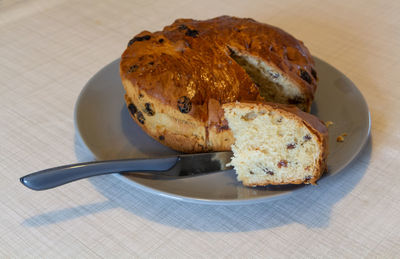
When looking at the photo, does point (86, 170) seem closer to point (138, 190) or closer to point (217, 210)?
point (138, 190)

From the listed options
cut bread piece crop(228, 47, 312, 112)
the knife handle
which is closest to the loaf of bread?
cut bread piece crop(228, 47, 312, 112)

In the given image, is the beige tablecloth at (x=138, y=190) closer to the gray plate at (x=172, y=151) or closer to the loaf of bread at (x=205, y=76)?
the gray plate at (x=172, y=151)

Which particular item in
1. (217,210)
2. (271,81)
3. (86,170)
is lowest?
(217,210)

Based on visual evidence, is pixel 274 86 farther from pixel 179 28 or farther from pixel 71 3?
pixel 71 3

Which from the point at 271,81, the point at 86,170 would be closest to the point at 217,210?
the point at 86,170

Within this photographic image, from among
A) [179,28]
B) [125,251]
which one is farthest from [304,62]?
[125,251]

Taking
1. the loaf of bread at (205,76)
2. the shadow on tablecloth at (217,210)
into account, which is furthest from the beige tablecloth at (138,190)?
the loaf of bread at (205,76)

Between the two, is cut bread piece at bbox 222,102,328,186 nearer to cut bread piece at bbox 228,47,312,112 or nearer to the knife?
the knife
